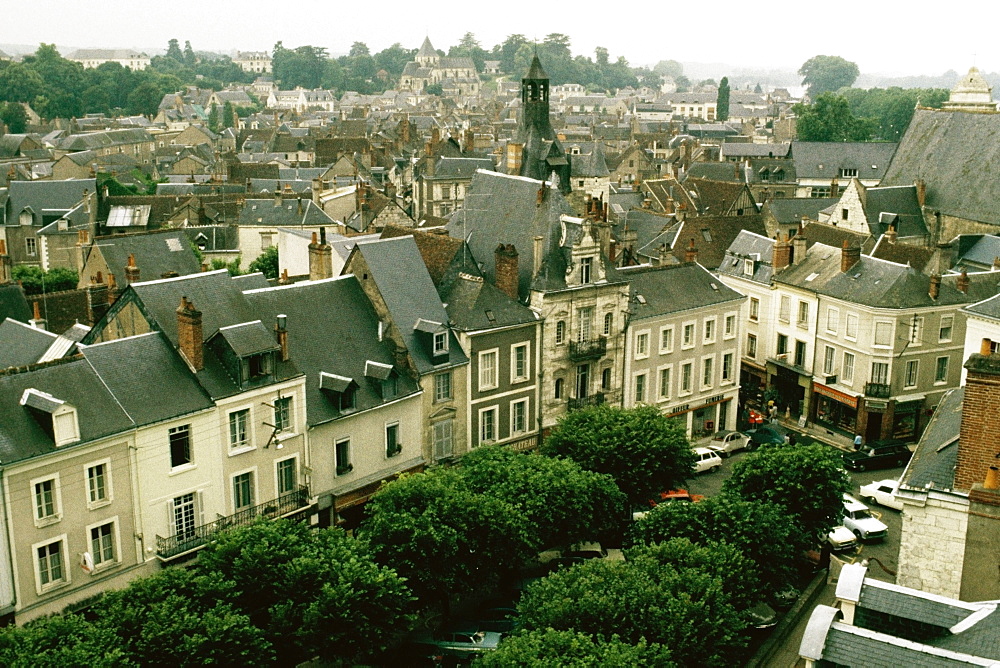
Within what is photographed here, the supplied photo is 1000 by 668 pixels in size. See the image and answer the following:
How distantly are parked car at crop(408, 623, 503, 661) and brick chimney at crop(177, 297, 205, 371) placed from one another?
1155 cm

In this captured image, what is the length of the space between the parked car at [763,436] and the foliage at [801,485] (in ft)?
44.6

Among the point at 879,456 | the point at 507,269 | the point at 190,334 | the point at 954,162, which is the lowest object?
the point at 879,456

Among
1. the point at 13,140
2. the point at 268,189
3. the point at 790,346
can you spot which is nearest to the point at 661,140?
the point at 268,189

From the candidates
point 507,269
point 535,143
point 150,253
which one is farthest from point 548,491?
point 535,143

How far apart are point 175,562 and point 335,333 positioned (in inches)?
408

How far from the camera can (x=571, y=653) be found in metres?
21.1

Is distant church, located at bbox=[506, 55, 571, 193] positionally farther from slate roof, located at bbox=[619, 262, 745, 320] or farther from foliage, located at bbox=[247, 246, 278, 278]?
slate roof, located at bbox=[619, 262, 745, 320]

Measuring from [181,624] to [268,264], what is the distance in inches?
1674

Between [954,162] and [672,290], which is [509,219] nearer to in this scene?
[672,290]

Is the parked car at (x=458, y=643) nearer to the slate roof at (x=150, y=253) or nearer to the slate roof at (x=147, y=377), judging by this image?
the slate roof at (x=147, y=377)

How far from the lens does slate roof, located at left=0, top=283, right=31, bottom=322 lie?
4116cm

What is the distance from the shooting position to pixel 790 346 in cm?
5244

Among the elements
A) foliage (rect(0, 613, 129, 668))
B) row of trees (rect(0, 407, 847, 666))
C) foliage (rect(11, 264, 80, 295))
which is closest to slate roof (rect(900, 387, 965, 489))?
row of trees (rect(0, 407, 847, 666))

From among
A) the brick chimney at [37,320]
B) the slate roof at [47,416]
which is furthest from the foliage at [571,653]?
the brick chimney at [37,320]
